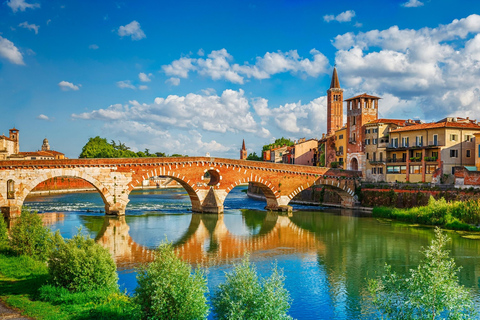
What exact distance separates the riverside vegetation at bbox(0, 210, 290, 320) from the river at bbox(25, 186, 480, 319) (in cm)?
208

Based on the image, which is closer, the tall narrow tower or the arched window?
the arched window

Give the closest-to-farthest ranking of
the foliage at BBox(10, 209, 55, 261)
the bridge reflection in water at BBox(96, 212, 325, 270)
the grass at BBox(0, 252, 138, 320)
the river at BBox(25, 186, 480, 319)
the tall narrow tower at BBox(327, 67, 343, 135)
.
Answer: the grass at BBox(0, 252, 138, 320)
the river at BBox(25, 186, 480, 319)
the foliage at BBox(10, 209, 55, 261)
the bridge reflection in water at BBox(96, 212, 325, 270)
the tall narrow tower at BBox(327, 67, 343, 135)

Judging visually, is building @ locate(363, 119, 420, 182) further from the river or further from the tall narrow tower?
the tall narrow tower

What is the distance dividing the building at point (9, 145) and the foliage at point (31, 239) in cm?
5063

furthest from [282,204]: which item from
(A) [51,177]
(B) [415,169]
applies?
(A) [51,177]

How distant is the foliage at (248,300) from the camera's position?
8.92 metres

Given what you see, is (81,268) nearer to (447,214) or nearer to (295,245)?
(295,245)

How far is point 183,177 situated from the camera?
37906 mm

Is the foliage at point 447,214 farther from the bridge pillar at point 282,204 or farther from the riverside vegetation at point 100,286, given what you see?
the riverside vegetation at point 100,286

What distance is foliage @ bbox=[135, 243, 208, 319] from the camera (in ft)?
30.9

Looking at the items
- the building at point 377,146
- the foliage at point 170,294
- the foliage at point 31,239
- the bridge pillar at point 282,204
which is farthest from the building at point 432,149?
the foliage at point 170,294

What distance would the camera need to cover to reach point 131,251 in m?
22.8

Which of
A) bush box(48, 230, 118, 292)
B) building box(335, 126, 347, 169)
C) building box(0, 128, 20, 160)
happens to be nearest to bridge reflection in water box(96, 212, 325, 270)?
bush box(48, 230, 118, 292)

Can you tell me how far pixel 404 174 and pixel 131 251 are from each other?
3214cm
